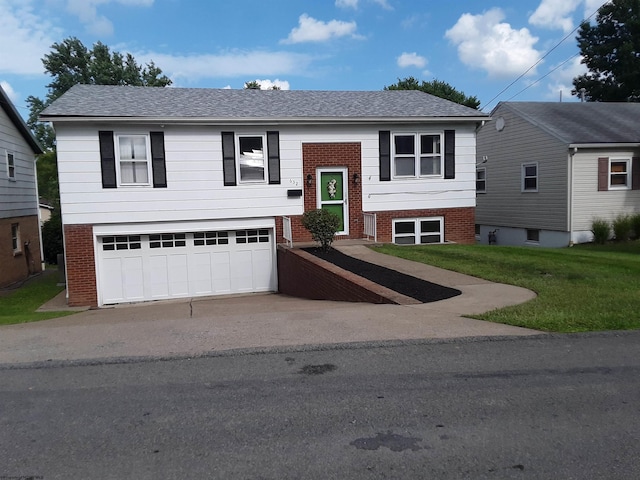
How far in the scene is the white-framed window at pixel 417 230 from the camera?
57.9 ft

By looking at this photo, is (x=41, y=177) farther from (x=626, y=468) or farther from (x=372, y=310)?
(x=626, y=468)

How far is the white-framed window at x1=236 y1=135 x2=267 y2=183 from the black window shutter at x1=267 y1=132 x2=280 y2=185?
0.16 meters

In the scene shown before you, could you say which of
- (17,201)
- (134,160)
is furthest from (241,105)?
(17,201)

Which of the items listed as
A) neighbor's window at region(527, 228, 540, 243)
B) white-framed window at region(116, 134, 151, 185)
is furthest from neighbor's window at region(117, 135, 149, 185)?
neighbor's window at region(527, 228, 540, 243)

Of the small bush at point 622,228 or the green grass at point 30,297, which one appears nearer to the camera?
the green grass at point 30,297

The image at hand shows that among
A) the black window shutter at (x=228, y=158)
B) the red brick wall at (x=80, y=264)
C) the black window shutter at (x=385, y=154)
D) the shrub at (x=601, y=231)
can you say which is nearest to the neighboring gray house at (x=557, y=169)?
the shrub at (x=601, y=231)

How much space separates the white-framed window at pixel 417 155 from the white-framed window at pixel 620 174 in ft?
24.9

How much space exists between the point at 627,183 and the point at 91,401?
21.2 meters

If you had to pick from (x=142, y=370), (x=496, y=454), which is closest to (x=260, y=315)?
(x=142, y=370)

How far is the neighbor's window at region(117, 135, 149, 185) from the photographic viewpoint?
50.8 feet

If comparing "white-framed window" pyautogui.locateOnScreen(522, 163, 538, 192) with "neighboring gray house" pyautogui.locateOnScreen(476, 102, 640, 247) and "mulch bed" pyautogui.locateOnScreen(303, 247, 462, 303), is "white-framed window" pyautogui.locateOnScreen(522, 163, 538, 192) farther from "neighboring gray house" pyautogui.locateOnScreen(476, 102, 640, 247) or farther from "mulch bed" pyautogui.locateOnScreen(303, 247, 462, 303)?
"mulch bed" pyautogui.locateOnScreen(303, 247, 462, 303)

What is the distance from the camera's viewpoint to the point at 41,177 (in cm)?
4759

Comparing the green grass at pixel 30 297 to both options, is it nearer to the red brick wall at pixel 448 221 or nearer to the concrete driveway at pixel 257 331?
the concrete driveway at pixel 257 331

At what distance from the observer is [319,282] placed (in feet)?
39.6
